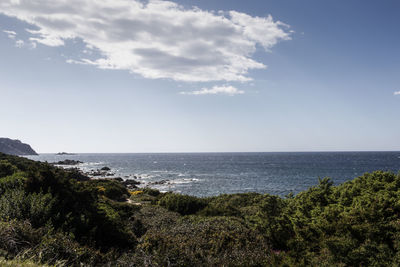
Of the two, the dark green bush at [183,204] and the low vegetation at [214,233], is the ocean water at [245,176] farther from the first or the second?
the low vegetation at [214,233]

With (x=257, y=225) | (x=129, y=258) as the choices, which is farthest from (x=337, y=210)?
(x=129, y=258)

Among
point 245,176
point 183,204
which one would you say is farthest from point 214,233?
point 245,176

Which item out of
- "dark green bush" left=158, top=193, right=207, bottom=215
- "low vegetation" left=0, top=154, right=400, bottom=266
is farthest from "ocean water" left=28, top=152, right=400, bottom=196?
"low vegetation" left=0, top=154, right=400, bottom=266

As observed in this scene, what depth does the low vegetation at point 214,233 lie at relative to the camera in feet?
22.6

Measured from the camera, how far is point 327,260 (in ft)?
23.1

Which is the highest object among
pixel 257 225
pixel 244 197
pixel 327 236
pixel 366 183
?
pixel 366 183

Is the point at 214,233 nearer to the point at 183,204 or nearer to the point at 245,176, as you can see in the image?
the point at 183,204

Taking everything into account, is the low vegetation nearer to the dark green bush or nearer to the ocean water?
the dark green bush

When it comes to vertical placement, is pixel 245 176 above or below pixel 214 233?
below

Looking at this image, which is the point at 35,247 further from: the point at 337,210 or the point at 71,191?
the point at 337,210

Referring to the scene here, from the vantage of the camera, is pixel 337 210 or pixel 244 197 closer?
pixel 337 210

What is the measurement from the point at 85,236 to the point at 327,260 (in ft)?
27.7

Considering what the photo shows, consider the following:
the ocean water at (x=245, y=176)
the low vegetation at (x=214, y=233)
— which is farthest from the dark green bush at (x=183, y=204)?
the ocean water at (x=245, y=176)

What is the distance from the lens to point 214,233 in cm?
980
